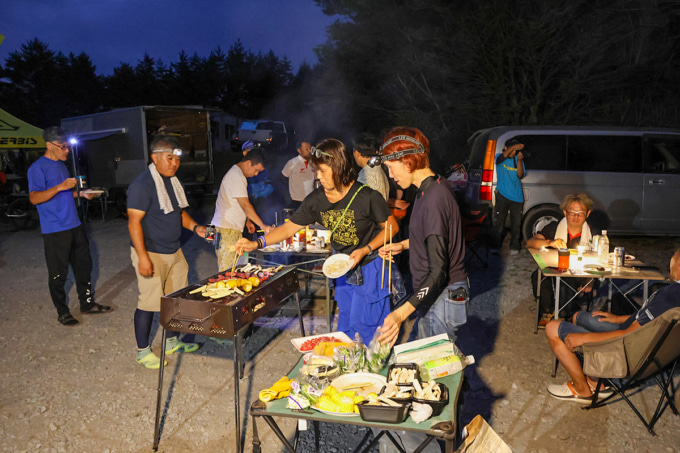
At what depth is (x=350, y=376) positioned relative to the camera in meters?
2.23

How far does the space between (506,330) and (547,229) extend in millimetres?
1215

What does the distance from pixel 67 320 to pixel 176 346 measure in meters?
1.70

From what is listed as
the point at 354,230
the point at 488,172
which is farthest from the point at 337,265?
the point at 488,172

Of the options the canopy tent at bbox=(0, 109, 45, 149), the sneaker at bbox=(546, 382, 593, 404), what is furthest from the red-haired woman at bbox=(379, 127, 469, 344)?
the canopy tent at bbox=(0, 109, 45, 149)

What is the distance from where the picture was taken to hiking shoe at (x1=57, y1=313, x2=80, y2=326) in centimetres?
531

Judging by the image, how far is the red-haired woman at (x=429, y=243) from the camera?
2350 mm

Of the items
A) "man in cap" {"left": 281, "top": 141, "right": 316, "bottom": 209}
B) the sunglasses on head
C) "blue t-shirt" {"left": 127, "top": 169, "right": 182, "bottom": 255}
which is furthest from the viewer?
"man in cap" {"left": 281, "top": 141, "right": 316, "bottom": 209}

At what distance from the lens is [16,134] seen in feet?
41.8

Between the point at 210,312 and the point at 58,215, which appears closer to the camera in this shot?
the point at 210,312

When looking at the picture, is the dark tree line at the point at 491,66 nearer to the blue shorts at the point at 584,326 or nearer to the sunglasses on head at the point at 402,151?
the blue shorts at the point at 584,326

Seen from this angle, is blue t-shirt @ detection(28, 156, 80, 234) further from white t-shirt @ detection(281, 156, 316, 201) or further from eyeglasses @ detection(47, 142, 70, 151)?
white t-shirt @ detection(281, 156, 316, 201)

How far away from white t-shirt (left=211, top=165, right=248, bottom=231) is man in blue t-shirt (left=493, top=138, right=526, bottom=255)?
4.67m

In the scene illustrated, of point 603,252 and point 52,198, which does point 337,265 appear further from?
point 52,198

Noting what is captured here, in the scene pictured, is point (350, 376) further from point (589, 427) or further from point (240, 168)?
point (240, 168)
